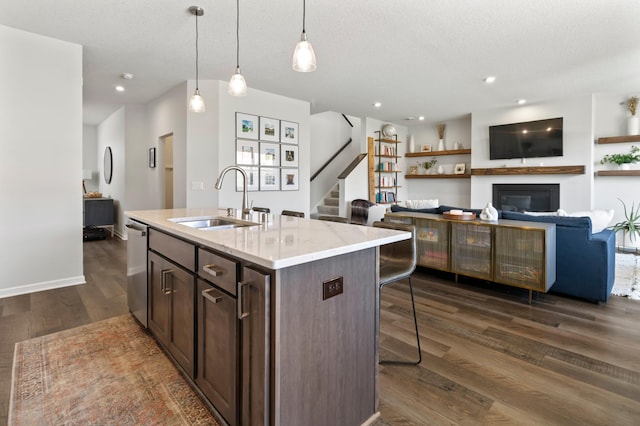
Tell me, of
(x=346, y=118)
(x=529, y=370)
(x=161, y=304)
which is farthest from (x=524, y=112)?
(x=161, y=304)

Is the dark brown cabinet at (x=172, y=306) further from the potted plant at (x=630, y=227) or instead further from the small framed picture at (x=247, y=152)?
the potted plant at (x=630, y=227)

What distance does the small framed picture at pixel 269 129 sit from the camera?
5.18m

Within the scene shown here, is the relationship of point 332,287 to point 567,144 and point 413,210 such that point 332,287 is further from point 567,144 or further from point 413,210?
point 567,144

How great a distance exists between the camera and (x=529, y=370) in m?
2.03

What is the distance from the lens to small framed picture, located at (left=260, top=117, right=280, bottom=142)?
518 centimetres

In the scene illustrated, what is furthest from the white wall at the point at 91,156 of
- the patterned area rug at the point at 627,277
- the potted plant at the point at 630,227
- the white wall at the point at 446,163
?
the potted plant at the point at 630,227

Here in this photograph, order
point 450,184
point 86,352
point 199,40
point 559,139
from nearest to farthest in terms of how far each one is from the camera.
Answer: point 86,352
point 199,40
point 559,139
point 450,184

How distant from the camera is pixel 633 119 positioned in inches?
215

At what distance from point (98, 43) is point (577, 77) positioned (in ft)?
20.0

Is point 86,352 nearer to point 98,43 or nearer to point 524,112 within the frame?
point 98,43

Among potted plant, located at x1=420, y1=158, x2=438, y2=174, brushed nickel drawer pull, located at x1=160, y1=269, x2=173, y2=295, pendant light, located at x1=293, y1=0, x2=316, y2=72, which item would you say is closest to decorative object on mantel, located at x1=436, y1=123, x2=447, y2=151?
potted plant, located at x1=420, y1=158, x2=438, y2=174

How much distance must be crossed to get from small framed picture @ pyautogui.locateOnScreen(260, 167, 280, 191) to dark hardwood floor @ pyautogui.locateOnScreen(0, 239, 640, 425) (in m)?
2.44

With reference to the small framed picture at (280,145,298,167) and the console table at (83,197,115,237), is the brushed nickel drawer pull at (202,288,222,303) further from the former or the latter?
the console table at (83,197,115,237)

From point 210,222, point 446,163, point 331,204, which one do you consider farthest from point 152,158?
point 446,163
